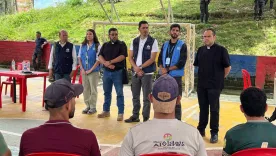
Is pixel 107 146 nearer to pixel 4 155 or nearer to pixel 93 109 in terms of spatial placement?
pixel 93 109

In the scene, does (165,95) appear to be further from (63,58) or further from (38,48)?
(38,48)

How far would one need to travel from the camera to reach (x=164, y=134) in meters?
2.32

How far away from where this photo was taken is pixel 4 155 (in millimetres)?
2361

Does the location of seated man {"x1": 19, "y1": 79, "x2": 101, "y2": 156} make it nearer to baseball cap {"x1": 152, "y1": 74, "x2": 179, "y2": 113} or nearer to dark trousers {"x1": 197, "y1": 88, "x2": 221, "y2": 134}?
baseball cap {"x1": 152, "y1": 74, "x2": 179, "y2": 113}

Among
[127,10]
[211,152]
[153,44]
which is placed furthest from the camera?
[127,10]

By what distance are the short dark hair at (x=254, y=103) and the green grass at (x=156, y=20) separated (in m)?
10.1

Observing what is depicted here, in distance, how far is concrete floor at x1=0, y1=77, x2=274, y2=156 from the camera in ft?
18.5

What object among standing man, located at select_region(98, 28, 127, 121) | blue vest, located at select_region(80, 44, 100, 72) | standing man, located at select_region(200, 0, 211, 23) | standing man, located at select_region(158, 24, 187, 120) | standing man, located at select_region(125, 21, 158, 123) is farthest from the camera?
standing man, located at select_region(200, 0, 211, 23)

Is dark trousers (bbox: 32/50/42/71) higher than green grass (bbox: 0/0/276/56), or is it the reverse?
green grass (bbox: 0/0/276/56)

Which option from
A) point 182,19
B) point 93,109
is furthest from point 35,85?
point 182,19

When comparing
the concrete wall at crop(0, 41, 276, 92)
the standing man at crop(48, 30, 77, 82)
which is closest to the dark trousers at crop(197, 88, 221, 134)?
the standing man at crop(48, 30, 77, 82)

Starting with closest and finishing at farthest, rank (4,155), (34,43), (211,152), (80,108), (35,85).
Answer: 1. (4,155)
2. (211,152)
3. (80,108)
4. (35,85)
5. (34,43)

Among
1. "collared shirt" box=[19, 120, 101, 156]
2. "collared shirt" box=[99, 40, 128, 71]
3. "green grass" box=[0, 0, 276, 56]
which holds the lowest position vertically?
"collared shirt" box=[19, 120, 101, 156]

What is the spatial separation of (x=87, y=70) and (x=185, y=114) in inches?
88.8
